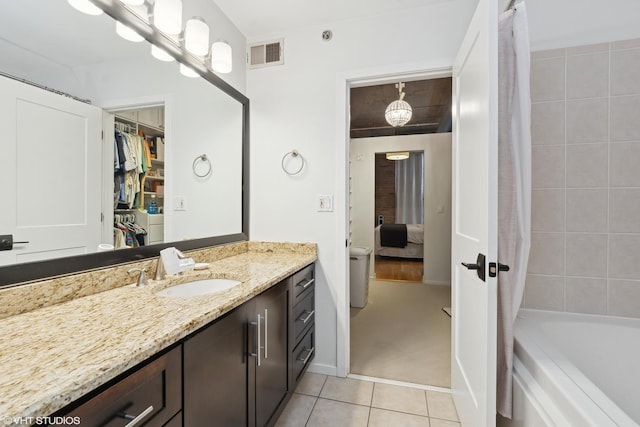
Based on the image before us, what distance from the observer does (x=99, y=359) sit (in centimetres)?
62

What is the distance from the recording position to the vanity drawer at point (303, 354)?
168 cm

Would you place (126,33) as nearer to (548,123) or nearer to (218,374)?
(218,374)

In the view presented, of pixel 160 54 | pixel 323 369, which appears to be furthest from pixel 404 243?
pixel 160 54

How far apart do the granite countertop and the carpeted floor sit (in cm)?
137

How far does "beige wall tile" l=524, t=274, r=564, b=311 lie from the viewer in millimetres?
1601

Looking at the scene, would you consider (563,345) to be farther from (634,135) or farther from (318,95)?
(318,95)

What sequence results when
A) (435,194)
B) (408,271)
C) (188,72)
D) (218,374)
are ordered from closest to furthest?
(218,374) → (188,72) → (435,194) → (408,271)

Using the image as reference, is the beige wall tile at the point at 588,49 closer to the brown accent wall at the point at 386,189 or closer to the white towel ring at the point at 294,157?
the white towel ring at the point at 294,157

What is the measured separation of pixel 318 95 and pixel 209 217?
1.11 metres

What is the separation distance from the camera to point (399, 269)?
5176mm

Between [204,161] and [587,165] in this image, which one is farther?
[204,161]

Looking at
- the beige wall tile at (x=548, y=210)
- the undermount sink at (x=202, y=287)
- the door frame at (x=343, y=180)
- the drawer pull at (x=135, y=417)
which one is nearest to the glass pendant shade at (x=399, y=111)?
the door frame at (x=343, y=180)

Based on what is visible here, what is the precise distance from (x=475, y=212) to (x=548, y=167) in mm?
654

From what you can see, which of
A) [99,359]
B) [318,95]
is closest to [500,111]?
[318,95]
